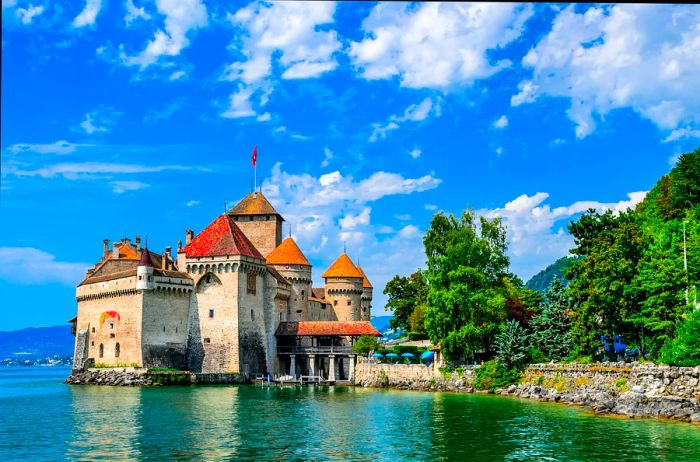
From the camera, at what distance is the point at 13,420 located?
34.1 metres

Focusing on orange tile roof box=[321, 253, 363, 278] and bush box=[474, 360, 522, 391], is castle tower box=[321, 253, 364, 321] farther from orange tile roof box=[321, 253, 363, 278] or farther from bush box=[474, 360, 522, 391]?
bush box=[474, 360, 522, 391]

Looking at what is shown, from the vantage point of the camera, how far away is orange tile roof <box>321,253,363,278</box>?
74.2 metres

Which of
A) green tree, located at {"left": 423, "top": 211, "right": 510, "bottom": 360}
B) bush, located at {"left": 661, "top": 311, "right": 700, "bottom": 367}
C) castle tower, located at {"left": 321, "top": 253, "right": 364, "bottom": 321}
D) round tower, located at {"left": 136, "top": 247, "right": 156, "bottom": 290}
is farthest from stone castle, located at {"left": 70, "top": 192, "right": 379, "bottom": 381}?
bush, located at {"left": 661, "top": 311, "right": 700, "bottom": 367}

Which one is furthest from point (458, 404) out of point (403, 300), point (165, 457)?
point (403, 300)

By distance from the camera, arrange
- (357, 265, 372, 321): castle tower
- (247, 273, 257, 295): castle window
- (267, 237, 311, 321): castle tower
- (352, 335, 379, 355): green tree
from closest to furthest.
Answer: (352, 335, 379, 355): green tree < (247, 273, 257, 295): castle window < (267, 237, 311, 321): castle tower < (357, 265, 372, 321): castle tower

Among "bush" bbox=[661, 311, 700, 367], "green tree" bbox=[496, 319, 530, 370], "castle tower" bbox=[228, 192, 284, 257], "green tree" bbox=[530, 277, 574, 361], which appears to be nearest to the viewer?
"bush" bbox=[661, 311, 700, 367]

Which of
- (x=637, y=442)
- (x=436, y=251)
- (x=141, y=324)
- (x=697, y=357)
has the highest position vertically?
(x=436, y=251)

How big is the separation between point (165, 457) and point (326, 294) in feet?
175

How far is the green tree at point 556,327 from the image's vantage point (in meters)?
44.0

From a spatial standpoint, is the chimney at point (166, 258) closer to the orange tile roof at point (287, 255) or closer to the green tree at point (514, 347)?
the orange tile roof at point (287, 255)

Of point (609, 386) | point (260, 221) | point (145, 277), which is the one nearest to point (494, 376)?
point (609, 386)

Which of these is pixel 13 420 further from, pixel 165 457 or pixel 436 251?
pixel 436 251

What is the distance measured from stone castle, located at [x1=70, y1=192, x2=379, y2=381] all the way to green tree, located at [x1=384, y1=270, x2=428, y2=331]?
9213 mm

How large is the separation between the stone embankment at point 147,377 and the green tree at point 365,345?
30.2 ft
